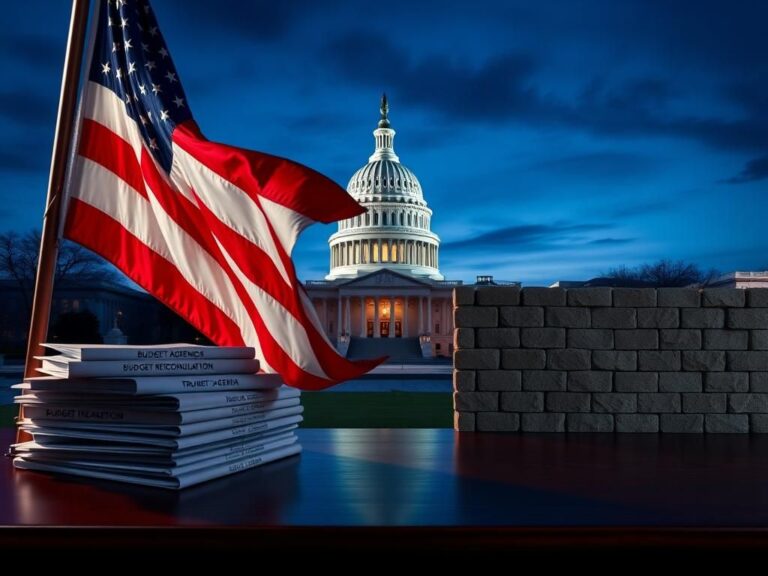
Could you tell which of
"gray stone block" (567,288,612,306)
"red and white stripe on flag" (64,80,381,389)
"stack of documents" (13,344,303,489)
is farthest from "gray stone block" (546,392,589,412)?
"stack of documents" (13,344,303,489)

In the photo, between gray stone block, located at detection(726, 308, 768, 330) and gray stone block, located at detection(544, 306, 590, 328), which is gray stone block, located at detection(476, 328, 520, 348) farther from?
gray stone block, located at detection(726, 308, 768, 330)

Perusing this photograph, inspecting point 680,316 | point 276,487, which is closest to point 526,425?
point 680,316

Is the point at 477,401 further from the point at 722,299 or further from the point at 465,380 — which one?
the point at 722,299

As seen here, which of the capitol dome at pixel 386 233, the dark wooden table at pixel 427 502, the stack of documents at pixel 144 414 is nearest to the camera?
the dark wooden table at pixel 427 502

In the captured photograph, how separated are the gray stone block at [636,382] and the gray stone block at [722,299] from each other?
1.65ft

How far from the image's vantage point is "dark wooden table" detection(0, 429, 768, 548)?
4.95ft

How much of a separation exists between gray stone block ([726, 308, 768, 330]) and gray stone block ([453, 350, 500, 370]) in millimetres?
1293

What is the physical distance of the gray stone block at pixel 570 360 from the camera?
3764 millimetres

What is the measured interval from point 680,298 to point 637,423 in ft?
2.39

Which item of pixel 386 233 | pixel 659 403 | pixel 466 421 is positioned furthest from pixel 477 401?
pixel 386 233

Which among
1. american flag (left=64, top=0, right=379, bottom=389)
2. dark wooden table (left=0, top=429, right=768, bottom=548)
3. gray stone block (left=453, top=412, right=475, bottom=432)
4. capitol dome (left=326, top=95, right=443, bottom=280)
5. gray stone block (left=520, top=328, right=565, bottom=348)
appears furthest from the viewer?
capitol dome (left=326, top=95, right=443, bottom=280)

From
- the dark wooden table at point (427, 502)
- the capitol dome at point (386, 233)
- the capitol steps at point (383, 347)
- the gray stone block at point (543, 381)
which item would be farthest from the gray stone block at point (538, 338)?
the capitol dome at point (386, 233)

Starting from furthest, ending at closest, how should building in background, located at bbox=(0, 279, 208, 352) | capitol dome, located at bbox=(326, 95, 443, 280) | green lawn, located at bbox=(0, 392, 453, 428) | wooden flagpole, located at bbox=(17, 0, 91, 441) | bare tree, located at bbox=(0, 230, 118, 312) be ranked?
capitol dome, located at bbox=(326, 95, 443, 280)
building in background, located at bbox=(0, 279, 208, 352)
bare tree, located at bbox=(0, 230, 118, 312)
green lawn, located at bbox=(0, 392, 453, 428)
wooden flagpole, located at bbox=(17, 0, 91, 441)

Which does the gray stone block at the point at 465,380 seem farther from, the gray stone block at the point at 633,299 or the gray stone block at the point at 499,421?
the gray stone block at the point at 633,299
